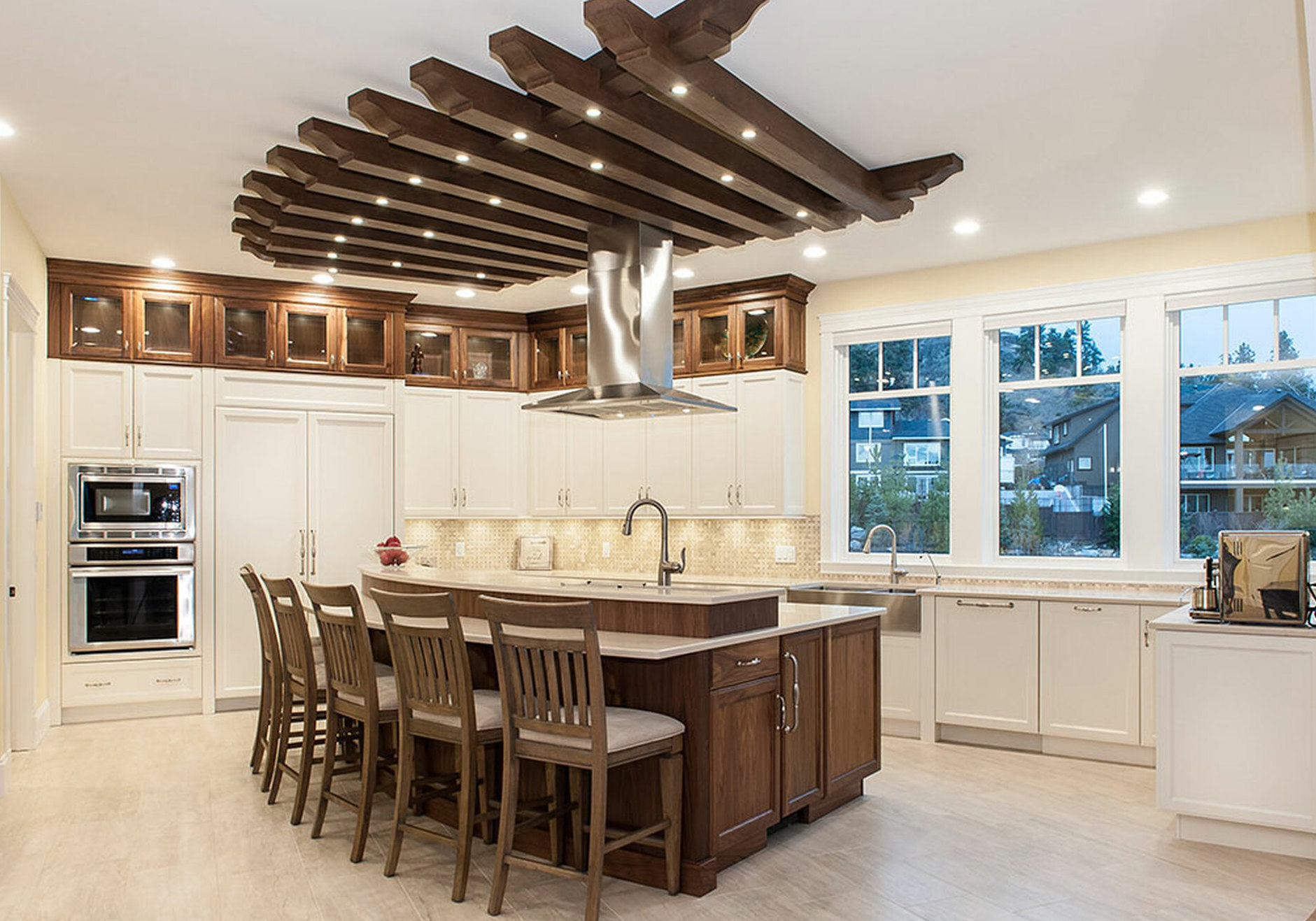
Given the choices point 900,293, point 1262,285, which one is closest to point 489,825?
point 900,293

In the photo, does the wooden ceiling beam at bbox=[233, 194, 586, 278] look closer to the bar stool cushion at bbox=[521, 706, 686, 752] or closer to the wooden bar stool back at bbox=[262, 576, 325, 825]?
the wooden bar stool back at bbox=[262, 576, 325, 825]

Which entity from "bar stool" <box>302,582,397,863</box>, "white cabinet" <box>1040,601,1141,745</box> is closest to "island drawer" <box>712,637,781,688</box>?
"bar stool" <box>302,582,397,863</box>

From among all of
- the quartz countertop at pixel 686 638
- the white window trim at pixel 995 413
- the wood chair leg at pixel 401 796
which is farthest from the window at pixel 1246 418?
the wood chair leg at pixel 401 796

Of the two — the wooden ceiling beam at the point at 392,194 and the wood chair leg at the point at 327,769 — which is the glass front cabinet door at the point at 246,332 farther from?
the wood chair leg at the point at 327,769

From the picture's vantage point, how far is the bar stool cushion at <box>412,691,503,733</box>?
340 cm

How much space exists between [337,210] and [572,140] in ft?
4.68

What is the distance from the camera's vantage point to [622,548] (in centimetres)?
767

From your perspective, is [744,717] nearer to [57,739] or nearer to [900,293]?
[900,293]

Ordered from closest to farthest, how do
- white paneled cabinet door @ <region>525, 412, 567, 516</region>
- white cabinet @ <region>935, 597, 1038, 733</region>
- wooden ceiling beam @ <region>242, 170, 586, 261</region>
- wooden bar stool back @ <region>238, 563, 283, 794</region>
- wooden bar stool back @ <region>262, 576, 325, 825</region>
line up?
wooden bar stool back @ <region>262, 576, 325, 825</region> → wooden ceiling beam @ <region>242, 170, 586, 261</region> → wooden bar stool back @ <region>238, 563, 283, 794</region> → white cabinet @ <region>935, 597, 1038, 733</region> → white paneled cabinet door @ <region>525, 412, 567, 516</region>

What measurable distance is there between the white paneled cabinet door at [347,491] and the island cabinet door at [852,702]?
374 centimetres

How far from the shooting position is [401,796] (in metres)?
3.50

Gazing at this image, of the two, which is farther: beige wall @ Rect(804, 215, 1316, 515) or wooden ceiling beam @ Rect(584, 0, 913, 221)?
beige wall @ Rect(804, 215, 1316, 515)

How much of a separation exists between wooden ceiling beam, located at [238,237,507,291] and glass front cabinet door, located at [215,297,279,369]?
88 centimetres

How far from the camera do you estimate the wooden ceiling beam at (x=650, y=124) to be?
3105mm
